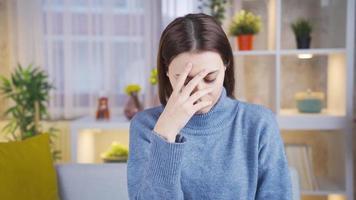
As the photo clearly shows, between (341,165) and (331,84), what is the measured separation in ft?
1.63

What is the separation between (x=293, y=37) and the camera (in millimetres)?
2887

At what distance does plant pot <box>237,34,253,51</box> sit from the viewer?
2.62m

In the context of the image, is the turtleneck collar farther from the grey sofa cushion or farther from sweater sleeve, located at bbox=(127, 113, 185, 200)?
the grey sofa cushion

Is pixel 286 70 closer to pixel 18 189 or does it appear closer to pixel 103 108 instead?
pixel 103 108

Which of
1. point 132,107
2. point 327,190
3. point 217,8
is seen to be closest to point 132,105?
point 132,107

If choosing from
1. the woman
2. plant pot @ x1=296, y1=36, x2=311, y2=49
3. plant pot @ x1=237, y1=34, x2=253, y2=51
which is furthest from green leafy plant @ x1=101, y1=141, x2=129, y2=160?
the woman

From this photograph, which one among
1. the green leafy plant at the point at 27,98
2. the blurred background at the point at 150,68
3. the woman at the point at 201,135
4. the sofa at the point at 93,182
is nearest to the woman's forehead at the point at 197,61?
the woman at the point at 201,135

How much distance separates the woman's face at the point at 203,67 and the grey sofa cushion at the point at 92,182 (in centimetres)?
73

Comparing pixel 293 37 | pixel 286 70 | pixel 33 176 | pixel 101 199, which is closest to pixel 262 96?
pixel 286 70

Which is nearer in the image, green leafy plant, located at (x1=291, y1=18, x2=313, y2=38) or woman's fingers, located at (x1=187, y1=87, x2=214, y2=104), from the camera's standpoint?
woman's fingers, located at (x1=187, y1=87, x2=214, y2=104)

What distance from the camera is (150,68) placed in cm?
340

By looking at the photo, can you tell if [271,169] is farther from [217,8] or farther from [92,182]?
[217,8]

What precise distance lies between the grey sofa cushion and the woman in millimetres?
518

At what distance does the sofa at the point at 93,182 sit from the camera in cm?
168
